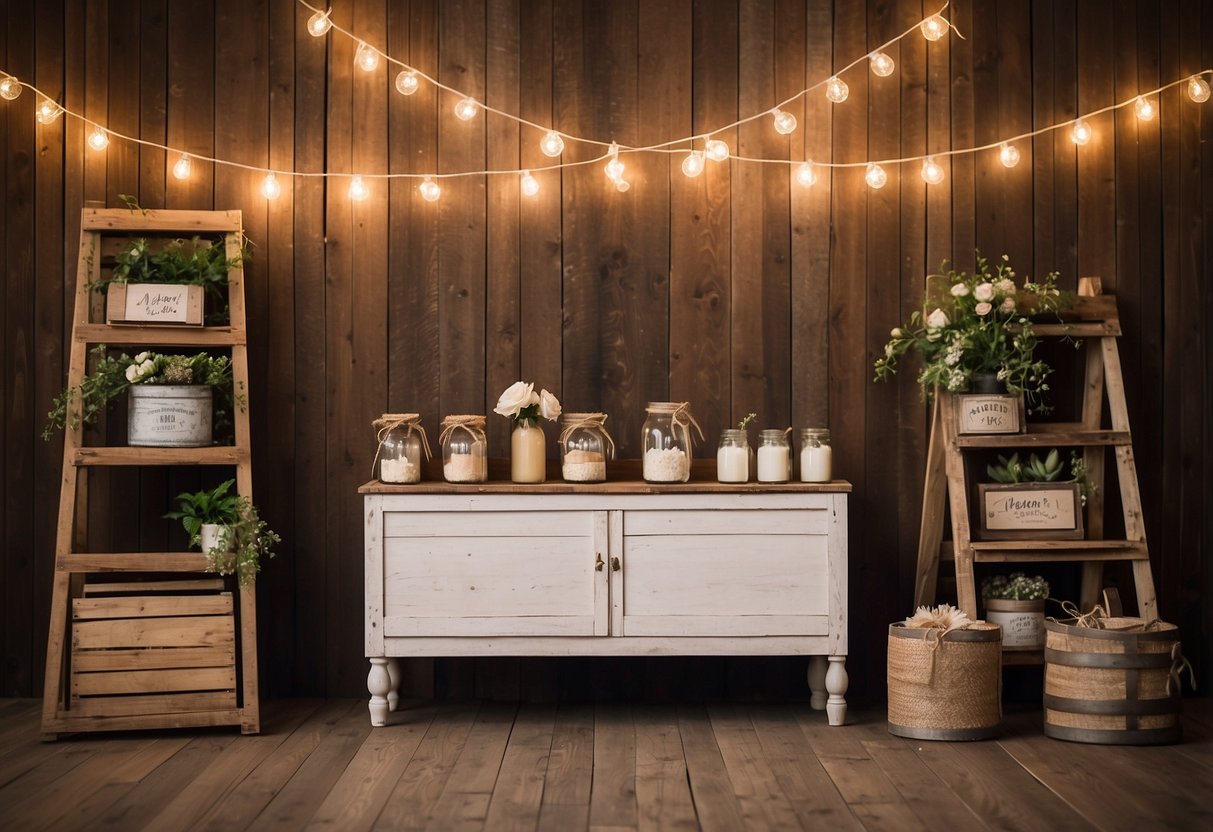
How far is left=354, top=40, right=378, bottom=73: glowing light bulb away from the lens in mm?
3520

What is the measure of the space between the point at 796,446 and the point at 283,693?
1883 mm

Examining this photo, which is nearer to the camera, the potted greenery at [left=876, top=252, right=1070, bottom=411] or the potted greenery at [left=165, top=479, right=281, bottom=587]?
the potted greenery at [left=165, top=479, right=281, bottom=587]

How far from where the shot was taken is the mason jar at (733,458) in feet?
11.2

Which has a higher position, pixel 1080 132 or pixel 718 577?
pixel 1080 132

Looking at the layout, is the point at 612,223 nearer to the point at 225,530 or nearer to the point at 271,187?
the point at 271,187

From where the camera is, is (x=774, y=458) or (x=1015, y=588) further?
(x=1015, y=588)

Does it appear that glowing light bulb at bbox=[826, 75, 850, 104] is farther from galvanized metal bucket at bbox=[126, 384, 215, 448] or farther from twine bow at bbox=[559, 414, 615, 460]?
galvanized metal bucket at bbox=[126, 384, 215, 448]

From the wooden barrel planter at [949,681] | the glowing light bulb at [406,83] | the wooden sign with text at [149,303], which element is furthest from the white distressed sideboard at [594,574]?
the glowing light bulb at [406,83]

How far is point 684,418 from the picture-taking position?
354 cm

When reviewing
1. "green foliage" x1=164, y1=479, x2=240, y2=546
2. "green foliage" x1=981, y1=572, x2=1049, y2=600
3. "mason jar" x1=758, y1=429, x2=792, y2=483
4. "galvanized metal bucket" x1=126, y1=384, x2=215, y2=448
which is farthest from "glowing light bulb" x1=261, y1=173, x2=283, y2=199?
"green foliage" x1=981, y1=572, x2=1049, y2=600

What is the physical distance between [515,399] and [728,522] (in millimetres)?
732

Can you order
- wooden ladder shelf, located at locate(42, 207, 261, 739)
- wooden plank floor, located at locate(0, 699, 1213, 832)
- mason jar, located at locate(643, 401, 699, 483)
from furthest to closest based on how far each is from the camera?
mason jar, located at locate(643, 401, 699, 483) → wooden ladder shelf, located at locate(42, 207, 261, 739) → wooden plank floor, located at locate(0, 699, 1213, 832)

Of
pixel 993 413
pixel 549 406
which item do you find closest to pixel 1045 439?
pixel 993 413

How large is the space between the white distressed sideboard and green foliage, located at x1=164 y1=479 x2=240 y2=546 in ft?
1.48
